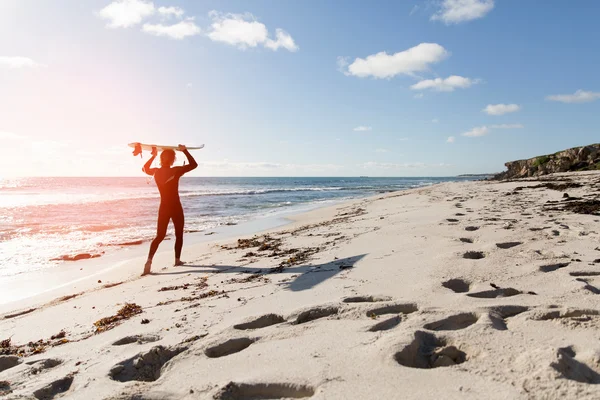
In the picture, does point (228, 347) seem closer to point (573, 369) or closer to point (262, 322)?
point (262, 322)

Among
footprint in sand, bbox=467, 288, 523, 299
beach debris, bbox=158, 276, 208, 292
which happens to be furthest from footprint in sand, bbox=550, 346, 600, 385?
beach debris, bbox=158, 276, 208, 292

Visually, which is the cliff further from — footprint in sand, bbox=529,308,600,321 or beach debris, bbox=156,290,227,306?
beach debris, bbox=156,290,227,306

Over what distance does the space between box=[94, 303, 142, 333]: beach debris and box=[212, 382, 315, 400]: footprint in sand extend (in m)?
1.95

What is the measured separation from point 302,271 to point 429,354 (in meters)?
2.72

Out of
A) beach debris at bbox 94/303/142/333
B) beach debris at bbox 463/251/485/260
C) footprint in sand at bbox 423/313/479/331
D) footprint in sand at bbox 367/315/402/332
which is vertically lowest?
beach debris at bbox 94/303/142/333

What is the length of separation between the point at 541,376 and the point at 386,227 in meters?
5.98

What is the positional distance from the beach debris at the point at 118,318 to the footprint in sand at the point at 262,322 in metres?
1.37

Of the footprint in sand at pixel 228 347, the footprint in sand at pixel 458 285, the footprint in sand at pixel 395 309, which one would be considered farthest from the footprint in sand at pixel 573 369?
the footprint in sand at pixel 228 347

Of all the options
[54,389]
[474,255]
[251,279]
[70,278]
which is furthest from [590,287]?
[70,278]

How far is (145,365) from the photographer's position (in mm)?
2561

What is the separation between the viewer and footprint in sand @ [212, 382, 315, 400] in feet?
6.56

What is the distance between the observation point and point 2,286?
6137 millimetres

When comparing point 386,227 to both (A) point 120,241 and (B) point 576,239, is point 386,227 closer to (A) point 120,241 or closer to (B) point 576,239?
(B) point 576,239

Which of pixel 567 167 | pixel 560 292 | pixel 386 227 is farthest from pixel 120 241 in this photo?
pixel 567 167
